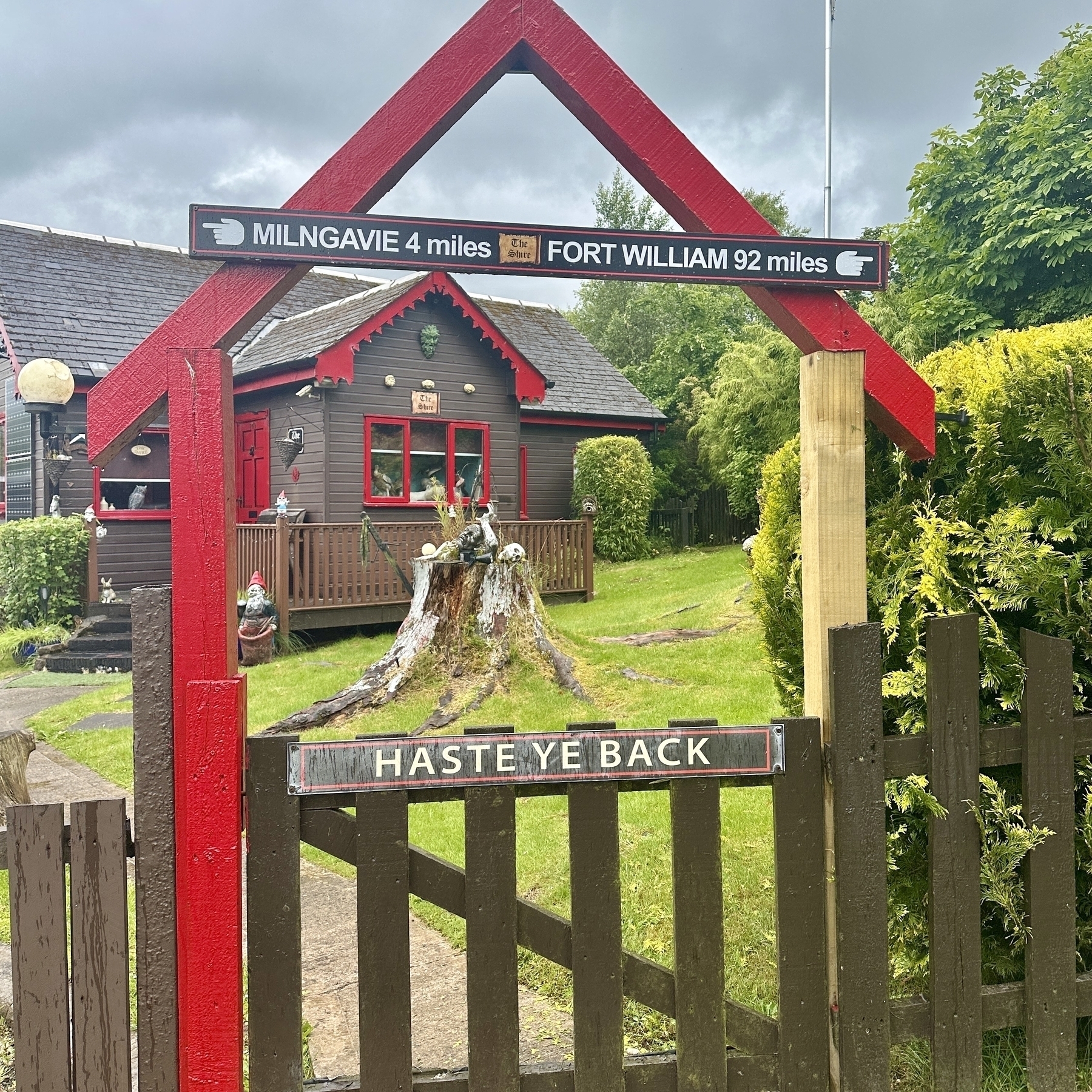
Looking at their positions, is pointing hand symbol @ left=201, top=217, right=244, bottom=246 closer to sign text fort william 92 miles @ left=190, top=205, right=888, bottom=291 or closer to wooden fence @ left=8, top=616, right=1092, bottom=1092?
sign text fort william 92 miles @ left=190, top=205, right=888, bottom=291

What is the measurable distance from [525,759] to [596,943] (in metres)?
0.51

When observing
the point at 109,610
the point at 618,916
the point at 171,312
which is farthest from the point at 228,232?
the point at 109,610

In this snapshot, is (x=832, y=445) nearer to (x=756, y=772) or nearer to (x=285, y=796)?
(x=756, y=772)

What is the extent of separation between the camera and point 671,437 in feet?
95.5

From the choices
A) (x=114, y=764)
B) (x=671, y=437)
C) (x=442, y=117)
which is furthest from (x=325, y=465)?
(x=671, y=437)

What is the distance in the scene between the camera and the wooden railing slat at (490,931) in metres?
2.31

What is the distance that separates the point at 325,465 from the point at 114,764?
28.8 ft

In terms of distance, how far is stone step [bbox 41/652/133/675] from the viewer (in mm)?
12164

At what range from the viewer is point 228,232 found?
7.66 feet

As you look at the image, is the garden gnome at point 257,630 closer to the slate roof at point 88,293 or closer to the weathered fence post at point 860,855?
the slate roof at point 88,293

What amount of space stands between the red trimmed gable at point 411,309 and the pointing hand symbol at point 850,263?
12.2 meters

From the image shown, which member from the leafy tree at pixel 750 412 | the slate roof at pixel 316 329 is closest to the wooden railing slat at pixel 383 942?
the slate roof at pixel 316 329

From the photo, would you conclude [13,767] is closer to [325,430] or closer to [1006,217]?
[325,430]

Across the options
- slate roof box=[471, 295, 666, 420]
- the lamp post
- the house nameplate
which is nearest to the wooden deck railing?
the house nameplate
